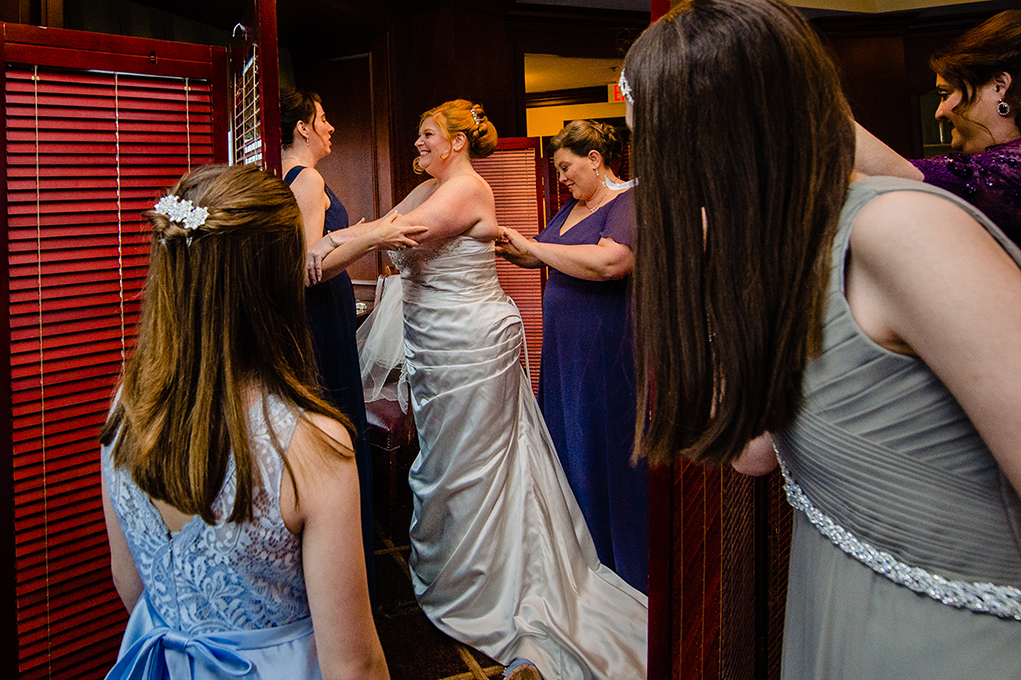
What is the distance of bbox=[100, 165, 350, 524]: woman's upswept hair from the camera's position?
931 mm

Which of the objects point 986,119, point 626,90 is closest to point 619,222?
point 986,119

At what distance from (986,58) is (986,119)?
0.13 meters

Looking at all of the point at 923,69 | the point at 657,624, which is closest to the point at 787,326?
the point at 657,624

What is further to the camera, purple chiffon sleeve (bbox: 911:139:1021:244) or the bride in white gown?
the bride in white gown

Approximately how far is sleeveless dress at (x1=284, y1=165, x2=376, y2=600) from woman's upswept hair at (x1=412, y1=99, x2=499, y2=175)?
1.93 ft

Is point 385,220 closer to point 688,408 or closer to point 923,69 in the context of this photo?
Result: point 688,408

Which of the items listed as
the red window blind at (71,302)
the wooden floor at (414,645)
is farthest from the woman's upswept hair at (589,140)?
the wooden floor at (414,645)

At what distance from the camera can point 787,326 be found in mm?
728

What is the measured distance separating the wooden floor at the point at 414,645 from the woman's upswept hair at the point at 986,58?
6.58ft

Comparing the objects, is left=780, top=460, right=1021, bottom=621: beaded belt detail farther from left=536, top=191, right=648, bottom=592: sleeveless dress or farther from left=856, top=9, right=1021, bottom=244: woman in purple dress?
left=536, top=191, right=648, bottom=592: sleeveless dress

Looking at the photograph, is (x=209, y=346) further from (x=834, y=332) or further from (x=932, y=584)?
(x=932, y=584)

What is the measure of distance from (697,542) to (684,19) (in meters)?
1.05
